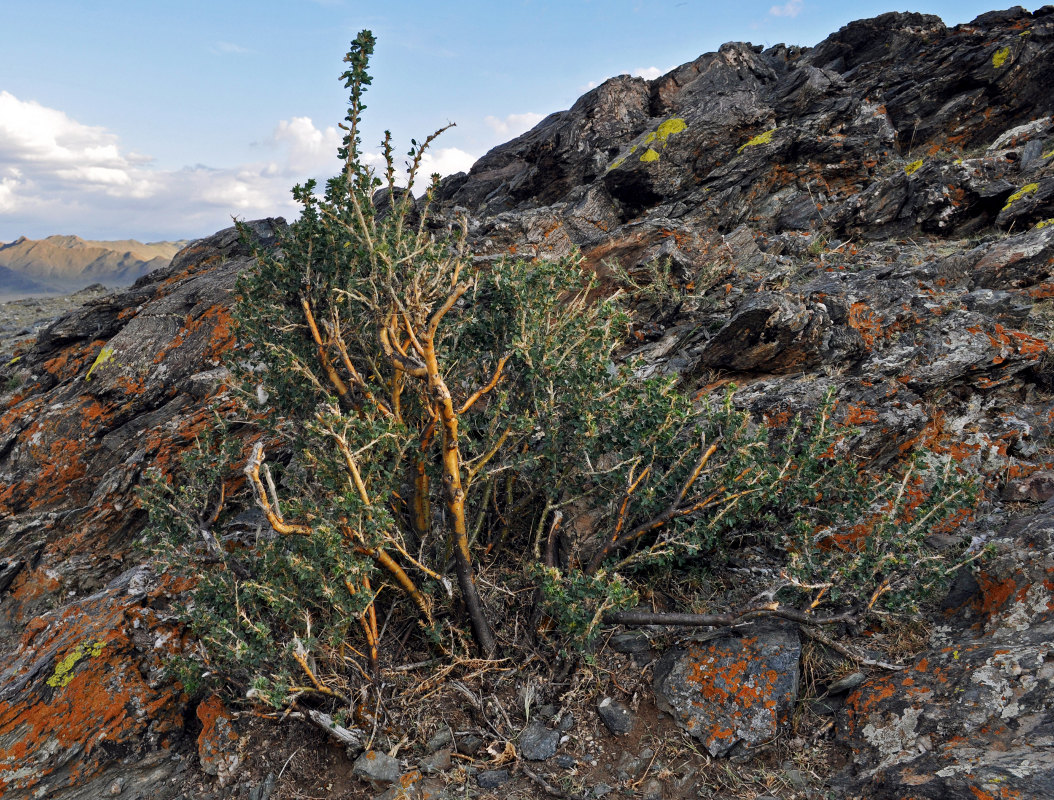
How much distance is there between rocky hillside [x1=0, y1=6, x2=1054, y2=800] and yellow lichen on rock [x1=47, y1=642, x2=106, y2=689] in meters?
0.02

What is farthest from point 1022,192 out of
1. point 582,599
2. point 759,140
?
point 582,599

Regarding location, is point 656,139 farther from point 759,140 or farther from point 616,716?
point 616,716

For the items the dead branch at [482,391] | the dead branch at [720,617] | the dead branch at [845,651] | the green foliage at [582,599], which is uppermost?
the dead branch at [482,391]

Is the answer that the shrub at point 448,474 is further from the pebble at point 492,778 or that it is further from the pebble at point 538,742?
the pebble at point 492,778

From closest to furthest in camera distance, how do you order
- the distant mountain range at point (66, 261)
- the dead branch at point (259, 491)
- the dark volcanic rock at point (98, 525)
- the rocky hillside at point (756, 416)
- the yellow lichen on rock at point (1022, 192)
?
the dead branch at point (259, 491), the rocky hillside at point (756, 416), the dark volcanic rock at point (98, 525), the yellow lichen on rock at point (1022, 192), the distant mountain range at point (66, 261)

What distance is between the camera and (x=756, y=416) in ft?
19.5

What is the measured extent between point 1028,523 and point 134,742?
7909 mm

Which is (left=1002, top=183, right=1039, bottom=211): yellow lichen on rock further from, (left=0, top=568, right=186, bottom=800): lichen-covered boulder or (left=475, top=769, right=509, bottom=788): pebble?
(left=0, top=568, right=186, bottom=800): lichen-covered boulder

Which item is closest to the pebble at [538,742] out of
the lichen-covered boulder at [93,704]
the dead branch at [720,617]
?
the dead branch at [720,617]

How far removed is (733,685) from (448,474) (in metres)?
2.76

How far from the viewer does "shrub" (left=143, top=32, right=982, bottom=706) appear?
4180mm

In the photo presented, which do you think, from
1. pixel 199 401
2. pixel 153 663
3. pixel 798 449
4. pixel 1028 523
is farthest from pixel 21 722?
pixel 1028 523

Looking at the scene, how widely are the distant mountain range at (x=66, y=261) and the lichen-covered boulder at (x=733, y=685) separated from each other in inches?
5410

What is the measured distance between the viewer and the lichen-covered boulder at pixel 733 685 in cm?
402
